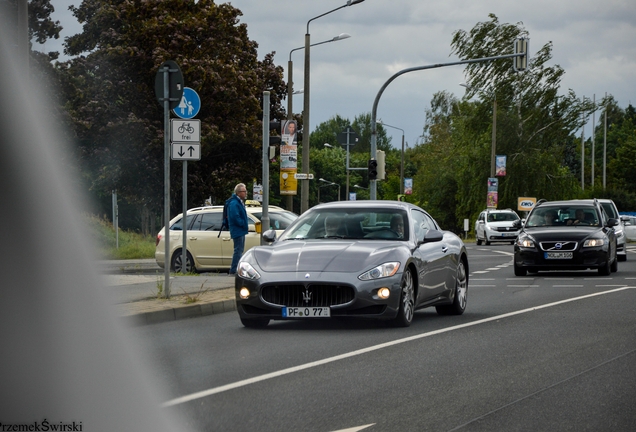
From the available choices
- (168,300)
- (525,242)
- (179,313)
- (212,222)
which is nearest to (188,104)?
(168,300)

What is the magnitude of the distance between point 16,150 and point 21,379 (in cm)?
1001

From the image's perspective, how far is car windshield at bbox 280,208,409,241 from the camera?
13070 mm

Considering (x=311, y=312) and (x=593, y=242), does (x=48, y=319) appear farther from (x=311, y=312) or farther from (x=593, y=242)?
(x=593, y=242)

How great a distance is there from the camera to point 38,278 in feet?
51.0

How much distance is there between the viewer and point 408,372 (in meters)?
8.88

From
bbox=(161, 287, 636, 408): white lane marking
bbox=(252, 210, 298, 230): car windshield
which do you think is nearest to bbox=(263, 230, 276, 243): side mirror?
bbox=(161, 287, 636, 408): white lane marking

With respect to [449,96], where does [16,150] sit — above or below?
below

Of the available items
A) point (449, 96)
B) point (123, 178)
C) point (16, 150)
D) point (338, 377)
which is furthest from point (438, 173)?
point (338, 377)

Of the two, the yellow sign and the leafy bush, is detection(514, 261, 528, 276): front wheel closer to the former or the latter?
the leafy bush

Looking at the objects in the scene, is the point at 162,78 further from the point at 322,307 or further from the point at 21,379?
the point at 21,379

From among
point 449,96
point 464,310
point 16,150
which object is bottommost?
point 464,310

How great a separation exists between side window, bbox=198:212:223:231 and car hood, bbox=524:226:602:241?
21.8ft

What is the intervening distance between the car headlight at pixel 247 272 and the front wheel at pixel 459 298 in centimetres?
324

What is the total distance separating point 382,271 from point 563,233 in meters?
12.1
